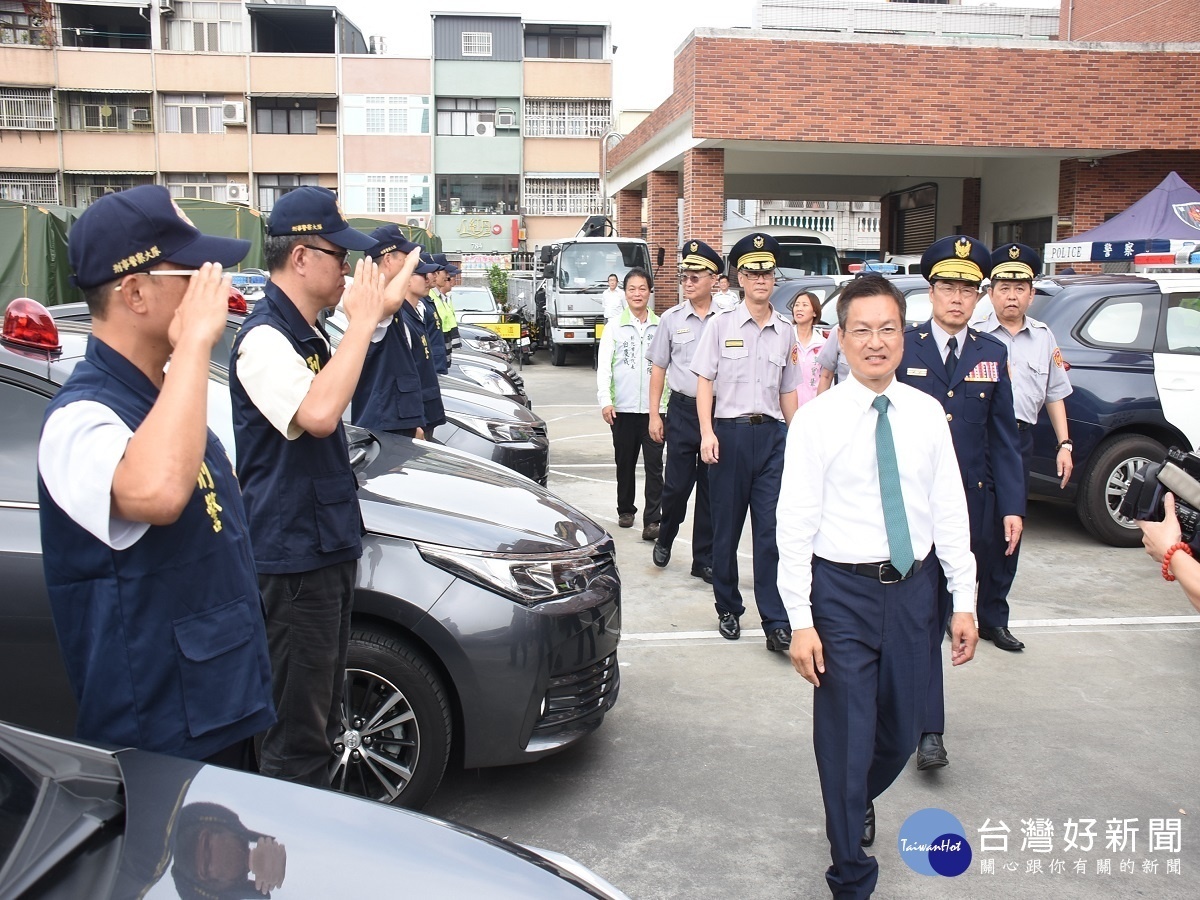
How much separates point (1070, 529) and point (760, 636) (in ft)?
12.0

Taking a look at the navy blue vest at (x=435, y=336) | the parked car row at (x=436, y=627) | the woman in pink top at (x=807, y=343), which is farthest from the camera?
the woman in pink top at (x=807, y=343)

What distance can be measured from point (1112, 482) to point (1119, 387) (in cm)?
67

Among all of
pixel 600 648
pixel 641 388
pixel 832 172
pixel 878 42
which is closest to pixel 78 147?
pixel 832 172

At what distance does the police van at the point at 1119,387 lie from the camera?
23.7 ft

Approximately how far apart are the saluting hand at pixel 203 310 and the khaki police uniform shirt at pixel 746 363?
376 centimetres

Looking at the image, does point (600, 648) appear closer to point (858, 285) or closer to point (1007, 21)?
point (858, 285)

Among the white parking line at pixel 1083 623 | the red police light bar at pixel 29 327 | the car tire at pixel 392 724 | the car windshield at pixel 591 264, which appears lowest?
the white parking line at pixel 1083 623

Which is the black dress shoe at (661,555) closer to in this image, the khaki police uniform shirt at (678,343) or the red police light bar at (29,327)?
the khaki police uniform shirt at (678,343)

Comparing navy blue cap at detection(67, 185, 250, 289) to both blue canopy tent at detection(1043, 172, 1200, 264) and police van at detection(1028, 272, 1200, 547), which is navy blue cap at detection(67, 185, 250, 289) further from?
blue canopy tent at detection(1043, 172, 1200, 264)

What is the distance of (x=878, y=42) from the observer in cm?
1761

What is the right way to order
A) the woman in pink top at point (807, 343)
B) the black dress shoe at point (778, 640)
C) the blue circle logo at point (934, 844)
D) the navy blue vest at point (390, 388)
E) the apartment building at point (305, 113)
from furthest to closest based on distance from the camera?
the apartment building at point (305, 113) → the woman in pink top at point (807, 343) → the navy blue vest at point (390, 388) → the black dress shoe at point (778, 640) → the blue circle logo at point (934, 844)

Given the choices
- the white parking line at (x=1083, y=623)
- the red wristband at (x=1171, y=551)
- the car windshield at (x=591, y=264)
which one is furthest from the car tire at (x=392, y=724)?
the car windshield at (x=591, y=264)

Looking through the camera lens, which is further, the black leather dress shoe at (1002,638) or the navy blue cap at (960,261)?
the black leather dress shoe at (1002,638)

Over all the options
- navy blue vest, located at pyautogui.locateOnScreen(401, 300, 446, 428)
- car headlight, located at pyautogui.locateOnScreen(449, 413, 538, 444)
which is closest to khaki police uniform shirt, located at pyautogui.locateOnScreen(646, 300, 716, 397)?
car headlight, located at pyautogui.locateOnScreen(449, 413, 538, 444)
